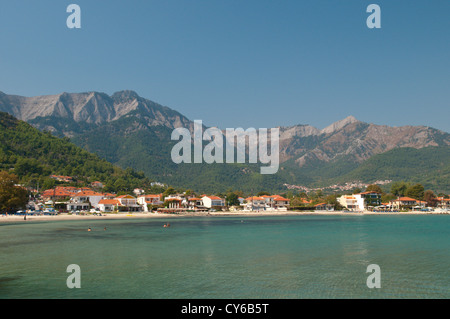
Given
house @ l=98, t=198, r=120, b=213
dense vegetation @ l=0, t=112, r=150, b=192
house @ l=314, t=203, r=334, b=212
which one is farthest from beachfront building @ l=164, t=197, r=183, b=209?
house @ l=314, t=203, r=334, b=212

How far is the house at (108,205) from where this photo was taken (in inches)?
4801

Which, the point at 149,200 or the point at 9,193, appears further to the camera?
the point at 149,200

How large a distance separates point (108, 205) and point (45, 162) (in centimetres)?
6255

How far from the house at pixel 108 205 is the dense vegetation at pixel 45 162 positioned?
26.8 meters

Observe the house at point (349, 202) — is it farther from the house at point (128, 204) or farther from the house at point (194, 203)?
the house at point (128, 204)

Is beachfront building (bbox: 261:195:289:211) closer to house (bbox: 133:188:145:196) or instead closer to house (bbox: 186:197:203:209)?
house (bbox: 186:197:203:209)

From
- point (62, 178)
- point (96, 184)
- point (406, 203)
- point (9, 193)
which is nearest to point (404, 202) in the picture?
point (406, 203)

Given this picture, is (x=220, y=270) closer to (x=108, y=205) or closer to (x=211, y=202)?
(x=108, y=205)

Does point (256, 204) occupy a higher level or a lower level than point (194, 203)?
lower

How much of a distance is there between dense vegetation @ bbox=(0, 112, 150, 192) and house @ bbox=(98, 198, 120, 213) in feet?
88.0

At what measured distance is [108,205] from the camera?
123938mm

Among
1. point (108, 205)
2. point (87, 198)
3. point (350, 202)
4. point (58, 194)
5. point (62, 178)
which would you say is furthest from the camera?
point (350, 202)

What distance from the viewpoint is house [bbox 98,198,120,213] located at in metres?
122
